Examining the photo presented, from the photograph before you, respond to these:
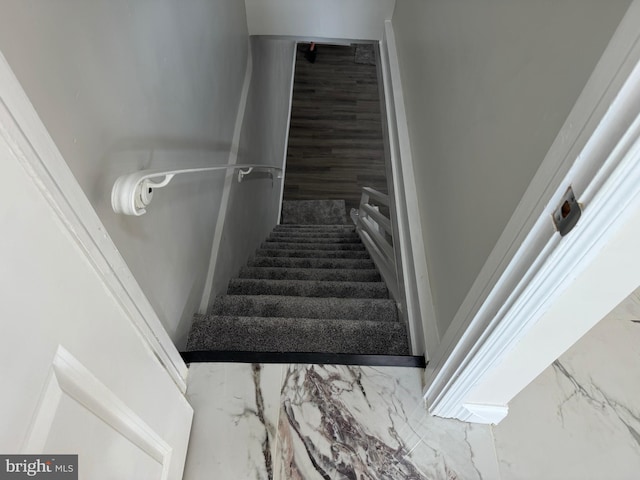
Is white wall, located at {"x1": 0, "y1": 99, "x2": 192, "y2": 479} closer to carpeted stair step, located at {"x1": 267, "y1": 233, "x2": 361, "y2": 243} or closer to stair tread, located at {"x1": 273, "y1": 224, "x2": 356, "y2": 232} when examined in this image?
carpeted stair step, located at {"x1": 267, "y1": 233, "x2": 361, "y2": 243}

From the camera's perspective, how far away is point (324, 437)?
1172 mm

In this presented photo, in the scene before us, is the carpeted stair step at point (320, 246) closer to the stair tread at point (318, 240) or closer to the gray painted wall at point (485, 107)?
the stair tread at point (318, 240)

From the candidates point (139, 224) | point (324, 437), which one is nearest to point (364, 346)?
point (324, 437)

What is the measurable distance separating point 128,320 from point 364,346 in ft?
3.06

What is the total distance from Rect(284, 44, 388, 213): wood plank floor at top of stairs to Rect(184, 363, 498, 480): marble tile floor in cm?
400

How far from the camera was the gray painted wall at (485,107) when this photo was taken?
2.15 feet

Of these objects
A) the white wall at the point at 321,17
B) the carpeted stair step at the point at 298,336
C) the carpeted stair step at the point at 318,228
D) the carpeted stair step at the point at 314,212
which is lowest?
the carpeted stair step at the point at 298,336

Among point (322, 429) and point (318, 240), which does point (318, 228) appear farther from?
point (322, 429)

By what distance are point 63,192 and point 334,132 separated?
5449 millimetres

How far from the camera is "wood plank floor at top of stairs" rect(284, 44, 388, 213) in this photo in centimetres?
538

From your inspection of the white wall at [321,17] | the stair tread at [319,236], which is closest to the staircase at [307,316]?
the stair tread at [319,236]

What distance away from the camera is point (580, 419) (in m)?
1.18

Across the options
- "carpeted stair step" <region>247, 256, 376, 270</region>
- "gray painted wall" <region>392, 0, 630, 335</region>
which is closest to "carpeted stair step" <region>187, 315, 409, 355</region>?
"gray painted wall" <region>392, 0, 630, 335</region>

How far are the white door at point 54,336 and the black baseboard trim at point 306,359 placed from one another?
1.65 feet
